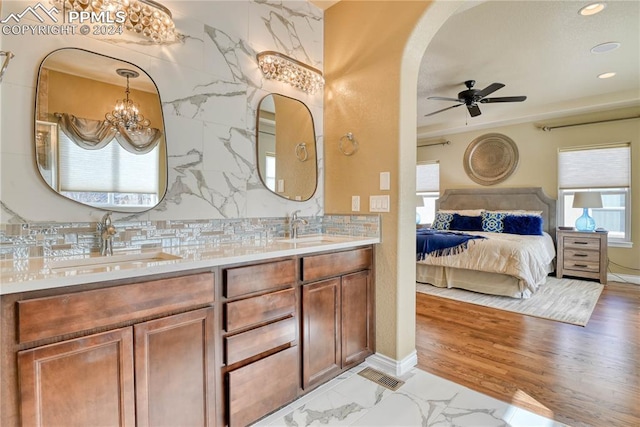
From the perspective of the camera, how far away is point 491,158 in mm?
6004

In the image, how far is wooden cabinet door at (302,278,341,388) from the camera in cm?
188

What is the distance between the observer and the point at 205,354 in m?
1.44

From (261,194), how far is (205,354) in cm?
117

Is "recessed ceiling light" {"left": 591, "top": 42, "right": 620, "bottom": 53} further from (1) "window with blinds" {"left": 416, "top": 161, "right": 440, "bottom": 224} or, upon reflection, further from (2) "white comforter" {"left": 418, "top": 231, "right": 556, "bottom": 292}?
(1) "window with blinds" {"left": 416, "top": 161, "right": 440, "bottom": 224}

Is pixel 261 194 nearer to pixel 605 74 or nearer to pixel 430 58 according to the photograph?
pixel 430 58

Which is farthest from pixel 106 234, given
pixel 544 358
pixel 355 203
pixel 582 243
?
pixel 582 243

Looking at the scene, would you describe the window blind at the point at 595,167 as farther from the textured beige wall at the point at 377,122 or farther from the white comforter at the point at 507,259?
the textured beige wall at the point at 377,122

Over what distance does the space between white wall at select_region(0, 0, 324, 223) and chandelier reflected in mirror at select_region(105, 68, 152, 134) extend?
9 cm

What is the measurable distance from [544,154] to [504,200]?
97 cm

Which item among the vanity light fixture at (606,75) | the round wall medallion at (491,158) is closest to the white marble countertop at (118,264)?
the vanity light fixture at (606,75)

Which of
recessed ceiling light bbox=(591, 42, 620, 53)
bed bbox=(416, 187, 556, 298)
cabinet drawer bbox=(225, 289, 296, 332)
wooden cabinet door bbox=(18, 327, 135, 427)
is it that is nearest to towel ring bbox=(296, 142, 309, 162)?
cabinet drawer bbox=(225, 289, 296, 332)

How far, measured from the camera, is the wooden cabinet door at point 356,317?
7.00 feet

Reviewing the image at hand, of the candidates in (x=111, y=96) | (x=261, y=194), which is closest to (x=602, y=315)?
(x=261, y=194)

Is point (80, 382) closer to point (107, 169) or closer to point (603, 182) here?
point (107, 169)
